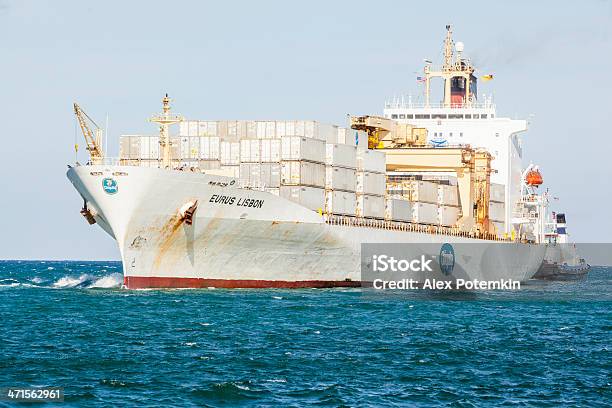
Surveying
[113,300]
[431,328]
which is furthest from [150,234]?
[431,328]

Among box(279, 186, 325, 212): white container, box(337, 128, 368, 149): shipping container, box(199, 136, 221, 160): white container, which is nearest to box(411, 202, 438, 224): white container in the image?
box(337, 128, 368, 149): shipping container

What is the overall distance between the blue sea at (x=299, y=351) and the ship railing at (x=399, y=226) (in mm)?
6919

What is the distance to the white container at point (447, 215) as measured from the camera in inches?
3004

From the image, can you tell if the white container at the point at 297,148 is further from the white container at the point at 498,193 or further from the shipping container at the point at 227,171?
the white container at the point at 498,193

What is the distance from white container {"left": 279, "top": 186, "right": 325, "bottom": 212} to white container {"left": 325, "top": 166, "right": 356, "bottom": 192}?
6.54 ft

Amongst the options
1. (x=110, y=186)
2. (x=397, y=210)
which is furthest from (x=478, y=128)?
(x=110, y=186)

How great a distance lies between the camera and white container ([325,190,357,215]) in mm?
62469

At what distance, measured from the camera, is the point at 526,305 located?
5884 centimetres

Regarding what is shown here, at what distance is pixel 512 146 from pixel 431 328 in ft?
180

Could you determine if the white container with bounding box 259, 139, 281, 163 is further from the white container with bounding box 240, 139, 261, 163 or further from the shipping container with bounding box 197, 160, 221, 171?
the shipping container with bounding box 197, 160, 221, 171

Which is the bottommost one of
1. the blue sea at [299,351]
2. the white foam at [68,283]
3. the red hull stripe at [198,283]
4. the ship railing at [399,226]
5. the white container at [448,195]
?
the blue sea at [299,351]

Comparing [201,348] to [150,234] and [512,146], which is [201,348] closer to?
[150,234]

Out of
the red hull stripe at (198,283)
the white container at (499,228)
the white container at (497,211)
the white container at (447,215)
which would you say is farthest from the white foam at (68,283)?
the white container at (499,228)

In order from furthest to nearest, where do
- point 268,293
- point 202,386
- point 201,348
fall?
point 268,293 < point 201,348 < point 202,386
